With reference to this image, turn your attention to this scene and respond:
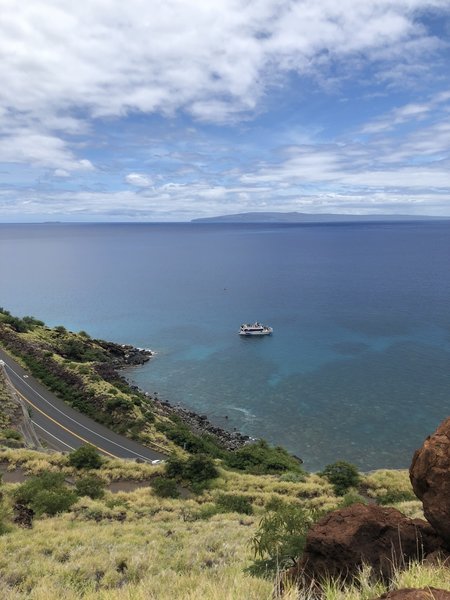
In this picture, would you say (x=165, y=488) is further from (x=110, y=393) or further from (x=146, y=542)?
(x=110, y=393)

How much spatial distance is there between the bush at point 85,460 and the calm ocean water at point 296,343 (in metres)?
20.3

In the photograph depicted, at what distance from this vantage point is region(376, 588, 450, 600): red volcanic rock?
4379 millimetres

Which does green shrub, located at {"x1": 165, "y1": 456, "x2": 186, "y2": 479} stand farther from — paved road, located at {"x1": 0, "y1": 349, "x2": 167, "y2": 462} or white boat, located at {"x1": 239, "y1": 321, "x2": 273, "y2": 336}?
white boat, located at {"x1": 239, "y1": 321, "x2": 273, "y2": 336}

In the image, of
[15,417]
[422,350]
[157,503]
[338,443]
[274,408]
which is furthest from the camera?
[422,350]

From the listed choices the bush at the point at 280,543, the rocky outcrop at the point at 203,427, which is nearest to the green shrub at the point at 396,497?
the bush at the point at 280,543

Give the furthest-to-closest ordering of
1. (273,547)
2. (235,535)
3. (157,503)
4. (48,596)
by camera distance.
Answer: (157,503), (235,535), (273,547), (48,596)

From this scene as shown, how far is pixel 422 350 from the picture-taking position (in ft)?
201

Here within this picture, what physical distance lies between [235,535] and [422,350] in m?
56.0

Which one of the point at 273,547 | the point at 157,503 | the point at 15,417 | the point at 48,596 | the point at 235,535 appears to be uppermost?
the point at 48,596

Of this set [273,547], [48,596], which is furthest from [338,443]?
[48,596]

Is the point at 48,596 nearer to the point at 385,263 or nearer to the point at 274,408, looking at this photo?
the point at 274,408

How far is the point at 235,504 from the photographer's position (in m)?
18.5

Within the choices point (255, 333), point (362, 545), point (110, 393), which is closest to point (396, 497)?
point (362, 545)

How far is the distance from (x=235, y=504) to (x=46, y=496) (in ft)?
26.5
